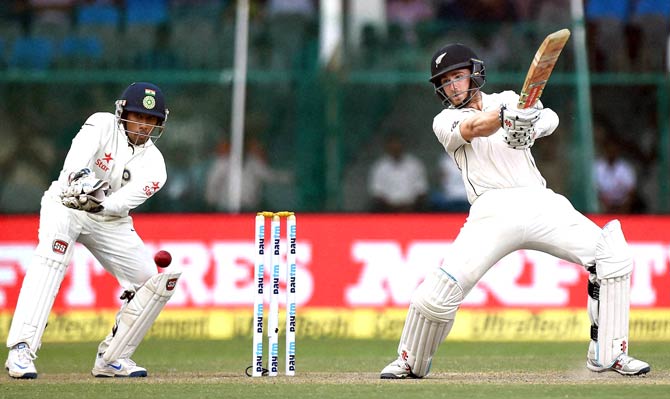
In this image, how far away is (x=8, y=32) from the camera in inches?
458

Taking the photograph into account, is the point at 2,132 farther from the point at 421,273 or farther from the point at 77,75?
the point at 421,273

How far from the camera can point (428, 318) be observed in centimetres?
650

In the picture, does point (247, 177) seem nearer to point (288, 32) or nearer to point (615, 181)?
point (288, 32)

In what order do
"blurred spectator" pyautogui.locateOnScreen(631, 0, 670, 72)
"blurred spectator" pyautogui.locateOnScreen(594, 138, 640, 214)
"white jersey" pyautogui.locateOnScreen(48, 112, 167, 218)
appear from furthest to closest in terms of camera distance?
"blurred spectator" pyautogui.locateOnScreen(631, 0, 670, 72) < "blurred spectator" pyautogui.locateOnScreen(594, 138, 640, 214) < "white jersey" pyautogui.locateOnScreen(48, 112, 167, 218)

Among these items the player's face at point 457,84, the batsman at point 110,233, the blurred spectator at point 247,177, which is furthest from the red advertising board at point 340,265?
the player's face at point 457,84

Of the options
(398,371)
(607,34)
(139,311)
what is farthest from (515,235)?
(607,34)

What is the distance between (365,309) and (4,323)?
287 centimetres

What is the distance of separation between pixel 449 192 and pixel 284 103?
1678 millimetres

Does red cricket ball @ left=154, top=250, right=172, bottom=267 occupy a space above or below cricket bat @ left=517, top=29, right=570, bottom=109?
below

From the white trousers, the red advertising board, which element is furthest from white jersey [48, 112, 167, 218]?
the red advertising board

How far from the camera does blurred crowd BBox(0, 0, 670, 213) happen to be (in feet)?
37.9

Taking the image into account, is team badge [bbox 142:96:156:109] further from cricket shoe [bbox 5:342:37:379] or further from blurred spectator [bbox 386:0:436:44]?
blurred spectator [bbox 386:0:436:44]

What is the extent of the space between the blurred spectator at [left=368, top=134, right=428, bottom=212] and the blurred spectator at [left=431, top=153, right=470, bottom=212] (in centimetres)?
14

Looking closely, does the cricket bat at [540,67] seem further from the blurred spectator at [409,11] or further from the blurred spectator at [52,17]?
the blurred spectator at [52,17]
